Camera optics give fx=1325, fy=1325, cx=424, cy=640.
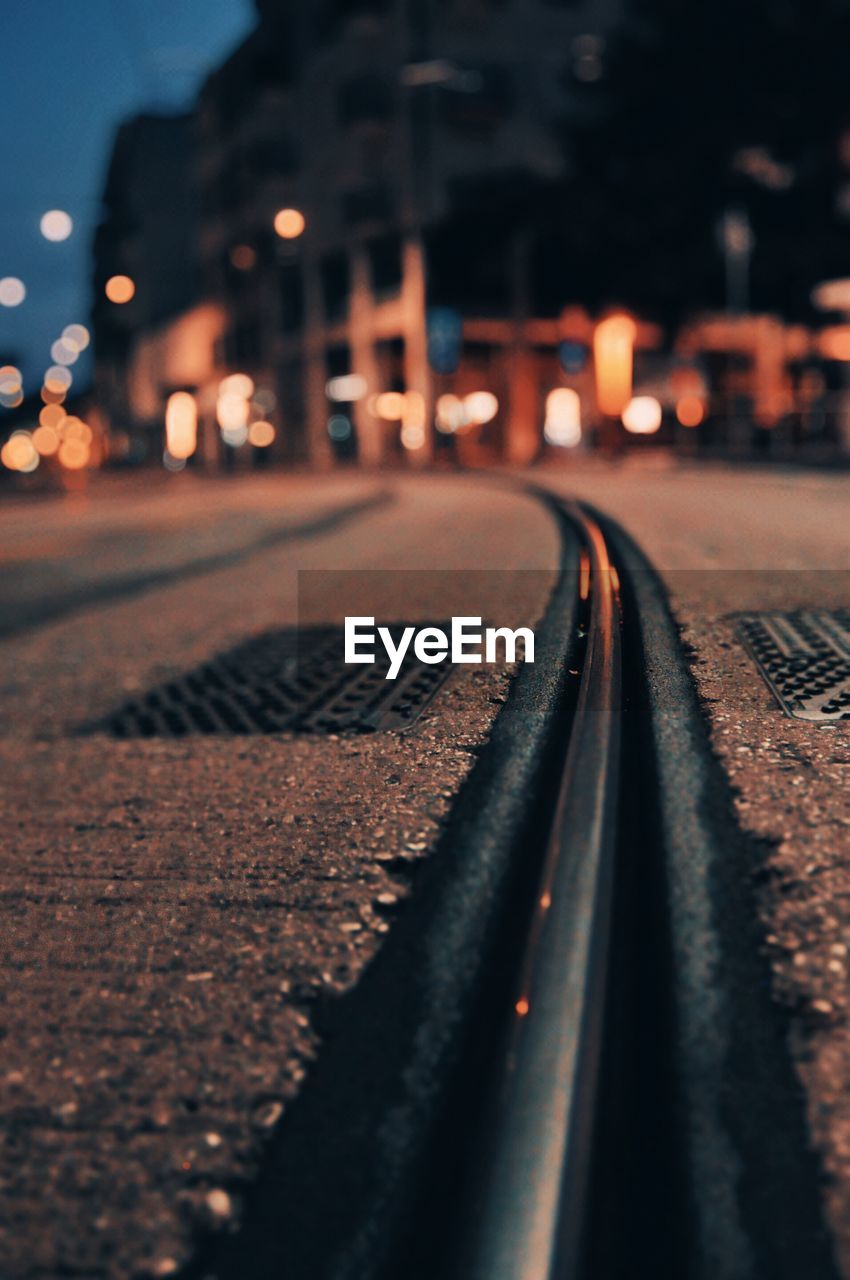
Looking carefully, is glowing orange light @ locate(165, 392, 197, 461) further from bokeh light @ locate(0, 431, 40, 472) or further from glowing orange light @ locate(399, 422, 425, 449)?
bokeh light @ locate(0, 431, 40, 472)

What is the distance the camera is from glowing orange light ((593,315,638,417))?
5044 centimetres

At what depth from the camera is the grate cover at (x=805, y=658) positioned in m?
3.97

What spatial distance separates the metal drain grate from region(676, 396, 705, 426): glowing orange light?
38.9 m

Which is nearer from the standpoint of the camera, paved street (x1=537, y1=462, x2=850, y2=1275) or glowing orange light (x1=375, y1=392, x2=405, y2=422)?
paved street (x1=537, y1=462, x2=850, y2=1275)

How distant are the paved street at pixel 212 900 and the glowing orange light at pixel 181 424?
252ft

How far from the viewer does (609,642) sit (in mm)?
4383

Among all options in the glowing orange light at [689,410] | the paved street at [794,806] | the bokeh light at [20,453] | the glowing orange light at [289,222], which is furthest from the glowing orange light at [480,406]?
the bokeh light at [20,453]

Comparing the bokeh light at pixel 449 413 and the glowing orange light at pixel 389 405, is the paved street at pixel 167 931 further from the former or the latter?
the glowing orange light at pixel 389 405

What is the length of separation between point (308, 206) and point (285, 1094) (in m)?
62.0

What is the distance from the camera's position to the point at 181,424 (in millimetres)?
82062

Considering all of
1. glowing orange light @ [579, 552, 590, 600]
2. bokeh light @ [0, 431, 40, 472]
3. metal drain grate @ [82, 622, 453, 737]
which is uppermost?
glowing orange light @ [579, 552, 590, 600]

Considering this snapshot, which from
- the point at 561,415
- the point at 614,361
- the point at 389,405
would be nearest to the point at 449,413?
the point at 389,405

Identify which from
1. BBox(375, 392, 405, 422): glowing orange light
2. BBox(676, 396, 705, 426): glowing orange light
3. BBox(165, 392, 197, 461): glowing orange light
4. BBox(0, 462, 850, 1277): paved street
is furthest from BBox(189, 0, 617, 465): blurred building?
BBox(0, 462, 850, 1277): paved street

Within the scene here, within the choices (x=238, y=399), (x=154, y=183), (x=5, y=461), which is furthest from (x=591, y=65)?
(x=5, y=461)
